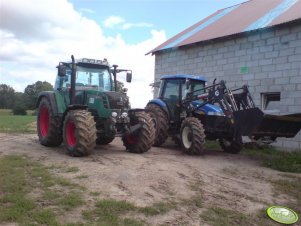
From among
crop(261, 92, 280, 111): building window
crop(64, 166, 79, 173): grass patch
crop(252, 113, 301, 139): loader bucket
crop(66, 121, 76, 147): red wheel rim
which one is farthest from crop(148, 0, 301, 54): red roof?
crop(64, 166, 79, 173): grass patch

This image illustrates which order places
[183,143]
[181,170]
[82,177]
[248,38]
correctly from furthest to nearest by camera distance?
[248,38] → [183,143] → [181,170] → [82,177]

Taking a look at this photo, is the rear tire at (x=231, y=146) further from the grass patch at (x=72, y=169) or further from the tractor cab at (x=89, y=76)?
the grass patch at (x=72, y=169)

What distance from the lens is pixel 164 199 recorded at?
615cm

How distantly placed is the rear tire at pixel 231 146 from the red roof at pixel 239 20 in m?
3.92

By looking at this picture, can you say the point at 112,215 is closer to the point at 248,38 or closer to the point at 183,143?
the point at 183,143

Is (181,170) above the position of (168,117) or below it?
below

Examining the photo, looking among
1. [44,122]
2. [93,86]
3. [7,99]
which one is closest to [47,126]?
[44,122]

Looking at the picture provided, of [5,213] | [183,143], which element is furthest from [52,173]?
[183,143]

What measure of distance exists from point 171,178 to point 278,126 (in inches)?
141

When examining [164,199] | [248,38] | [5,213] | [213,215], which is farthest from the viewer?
[248,38]

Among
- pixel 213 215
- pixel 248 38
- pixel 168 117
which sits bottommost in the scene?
pixel 213 215

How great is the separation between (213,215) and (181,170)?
233 centimetres

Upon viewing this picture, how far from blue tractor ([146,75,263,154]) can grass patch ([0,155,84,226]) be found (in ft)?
13.9

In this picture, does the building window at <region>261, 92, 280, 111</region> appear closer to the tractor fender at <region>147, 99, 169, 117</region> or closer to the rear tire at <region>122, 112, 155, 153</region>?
the tractor fender at <region>147, 99, 169, 117</region>
